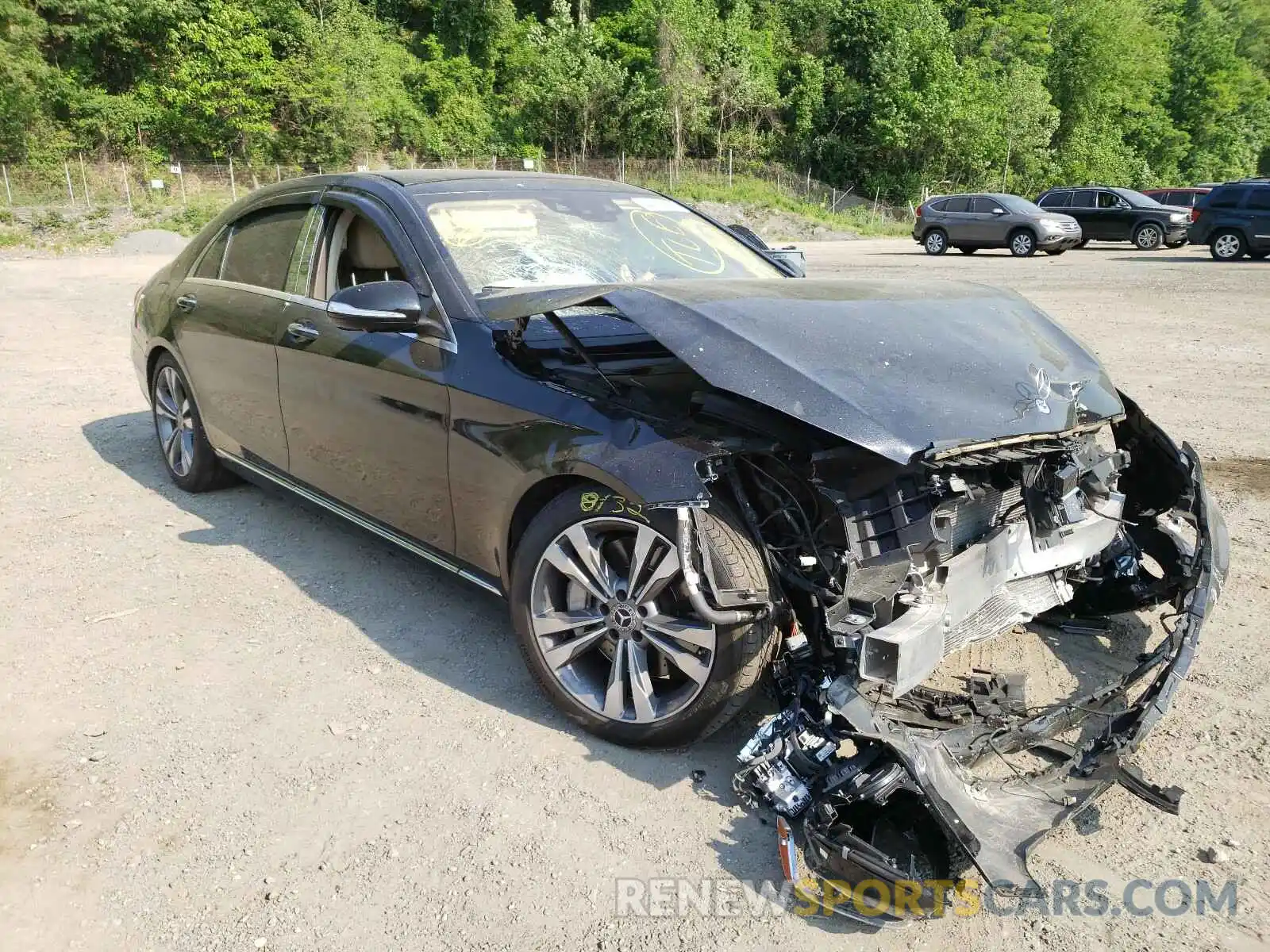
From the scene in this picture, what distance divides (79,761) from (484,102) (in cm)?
5742

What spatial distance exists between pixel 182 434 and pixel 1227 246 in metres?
22.3

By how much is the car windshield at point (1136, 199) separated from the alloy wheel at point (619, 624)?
2721cm

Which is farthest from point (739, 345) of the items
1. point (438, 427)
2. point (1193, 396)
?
point (1193, 396)

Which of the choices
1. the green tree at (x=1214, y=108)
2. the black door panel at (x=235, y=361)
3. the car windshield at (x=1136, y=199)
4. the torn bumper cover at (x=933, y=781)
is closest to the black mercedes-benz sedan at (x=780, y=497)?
the torn bumper cover at (x=933, y=781)

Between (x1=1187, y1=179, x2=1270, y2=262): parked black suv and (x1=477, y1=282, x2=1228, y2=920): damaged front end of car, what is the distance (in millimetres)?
20670

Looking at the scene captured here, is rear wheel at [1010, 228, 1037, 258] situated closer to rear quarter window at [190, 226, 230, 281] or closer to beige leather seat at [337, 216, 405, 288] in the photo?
rear quarter window at [190, 226, 230, 281]

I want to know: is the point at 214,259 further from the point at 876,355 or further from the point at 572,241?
the point at 876,355

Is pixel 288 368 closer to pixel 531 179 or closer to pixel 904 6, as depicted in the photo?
pixel 531 179

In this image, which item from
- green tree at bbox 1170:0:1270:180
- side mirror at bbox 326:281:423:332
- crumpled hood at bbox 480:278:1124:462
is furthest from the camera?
green tree at bbox 1170:0:1270:180

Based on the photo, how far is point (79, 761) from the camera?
2.91m

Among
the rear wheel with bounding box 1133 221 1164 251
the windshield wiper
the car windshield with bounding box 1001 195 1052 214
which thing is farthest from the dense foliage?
the windshield wiper

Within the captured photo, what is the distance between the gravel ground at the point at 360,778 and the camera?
7.36 ft

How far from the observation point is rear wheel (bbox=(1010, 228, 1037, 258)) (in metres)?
23.6

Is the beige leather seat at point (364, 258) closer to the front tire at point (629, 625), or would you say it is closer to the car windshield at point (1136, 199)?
the front tire at point (629, 625)
